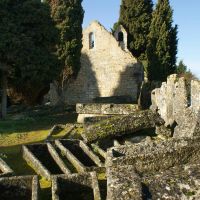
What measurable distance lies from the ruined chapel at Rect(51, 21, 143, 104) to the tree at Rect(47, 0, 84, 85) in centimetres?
716

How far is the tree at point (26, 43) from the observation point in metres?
30.9

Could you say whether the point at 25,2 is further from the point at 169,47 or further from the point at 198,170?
the point at 198,170

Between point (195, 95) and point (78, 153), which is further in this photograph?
point (195, 95)

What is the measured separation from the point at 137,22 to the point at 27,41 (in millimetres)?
20474

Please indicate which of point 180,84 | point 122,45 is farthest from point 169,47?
point 180,84

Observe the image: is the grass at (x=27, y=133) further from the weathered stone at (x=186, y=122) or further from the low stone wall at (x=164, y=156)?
the weathered stone at (x=186, y=122)

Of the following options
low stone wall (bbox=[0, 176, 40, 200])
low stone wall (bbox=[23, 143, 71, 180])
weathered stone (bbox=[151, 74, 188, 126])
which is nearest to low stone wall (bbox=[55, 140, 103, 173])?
low stone wall (bbox=[23, 143, 71, 180])

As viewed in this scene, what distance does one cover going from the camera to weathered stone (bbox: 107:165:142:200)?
6.23 metres

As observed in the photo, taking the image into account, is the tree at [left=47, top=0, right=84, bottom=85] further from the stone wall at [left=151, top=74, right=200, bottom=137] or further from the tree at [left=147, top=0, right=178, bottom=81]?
the stone wall at [left=151, top=74, right=200, bottom=137]

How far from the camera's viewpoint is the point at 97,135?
19562 millimetres

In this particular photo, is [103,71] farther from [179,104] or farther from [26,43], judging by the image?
[179,104]

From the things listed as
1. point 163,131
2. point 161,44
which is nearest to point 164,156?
point 163,131

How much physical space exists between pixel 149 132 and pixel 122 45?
26936mm

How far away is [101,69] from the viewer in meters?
45.7
